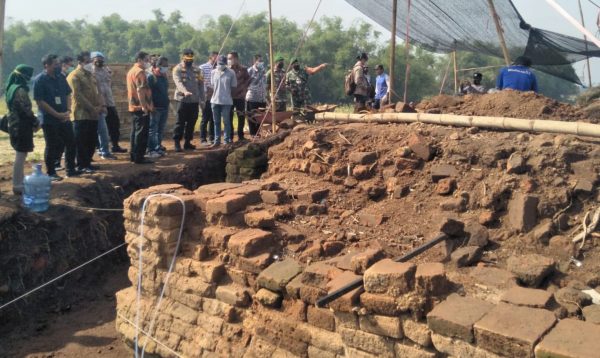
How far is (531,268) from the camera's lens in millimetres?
3402

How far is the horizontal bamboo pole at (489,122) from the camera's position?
4637 millimetres

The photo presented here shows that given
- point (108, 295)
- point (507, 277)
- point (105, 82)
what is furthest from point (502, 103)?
point (105, 82)

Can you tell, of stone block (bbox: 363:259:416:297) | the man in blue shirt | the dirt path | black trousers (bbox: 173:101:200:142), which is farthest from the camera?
black trousers (bbox: 173:101:200:142)

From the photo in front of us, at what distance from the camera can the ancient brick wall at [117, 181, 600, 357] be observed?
2670mm

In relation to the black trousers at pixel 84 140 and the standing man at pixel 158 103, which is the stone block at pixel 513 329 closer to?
the black trousers at pixel 84 140

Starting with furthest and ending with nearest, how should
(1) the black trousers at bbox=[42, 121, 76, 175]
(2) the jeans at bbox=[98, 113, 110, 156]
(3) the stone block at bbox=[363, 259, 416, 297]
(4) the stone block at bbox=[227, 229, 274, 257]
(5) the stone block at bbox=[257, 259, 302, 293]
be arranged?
1. (2) the jeans at bbox=[98, 113, 110, 156]
2. (1) the black trousers at bbox=[42, 121, 76, 175]
3. (4) the stone block at bbox=[227, 229, 274, 257]
4. (5) the stone block at bbox=[257, 259, 302, 293]
5. (3) the stone block at bbox=[363, 259, 416, 297]

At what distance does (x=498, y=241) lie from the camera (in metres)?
4.04

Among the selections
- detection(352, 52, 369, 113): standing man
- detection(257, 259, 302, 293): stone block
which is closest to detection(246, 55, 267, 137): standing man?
detection(352, 52, 369, 113): standing man

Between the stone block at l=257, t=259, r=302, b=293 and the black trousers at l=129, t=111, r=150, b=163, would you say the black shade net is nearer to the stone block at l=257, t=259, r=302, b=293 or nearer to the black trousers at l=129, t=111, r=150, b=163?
the black trousers at l=129, t=111, r=150, b=163

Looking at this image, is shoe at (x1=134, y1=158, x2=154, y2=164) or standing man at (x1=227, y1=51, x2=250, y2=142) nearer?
shoe at (x1=134, y1=158, x2=154, y2=164)

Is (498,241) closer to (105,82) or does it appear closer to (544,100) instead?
(544,100)

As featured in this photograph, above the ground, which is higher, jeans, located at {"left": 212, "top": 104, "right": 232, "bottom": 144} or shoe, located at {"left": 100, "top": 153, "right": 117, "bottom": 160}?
jeans, located at {"left": 212, "top": 104, "right": 232, "bottom": 144}

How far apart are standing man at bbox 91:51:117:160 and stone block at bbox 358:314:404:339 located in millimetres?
6510

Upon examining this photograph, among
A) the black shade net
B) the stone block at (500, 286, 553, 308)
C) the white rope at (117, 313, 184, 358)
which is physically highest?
the black shade net
